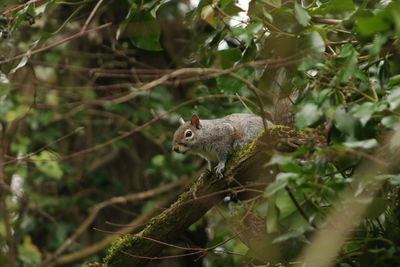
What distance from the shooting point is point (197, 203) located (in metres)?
2.91

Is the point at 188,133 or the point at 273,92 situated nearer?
the point at 273,92

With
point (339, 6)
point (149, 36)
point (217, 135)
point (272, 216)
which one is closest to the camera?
point (272, 216)

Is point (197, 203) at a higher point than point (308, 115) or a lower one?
lower

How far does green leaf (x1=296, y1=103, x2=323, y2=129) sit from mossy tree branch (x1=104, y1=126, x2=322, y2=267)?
71 cm

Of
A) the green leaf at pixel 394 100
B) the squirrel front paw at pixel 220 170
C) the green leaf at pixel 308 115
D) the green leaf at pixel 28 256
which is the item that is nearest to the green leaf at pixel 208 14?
the squirrel front paw at pixel 220 170

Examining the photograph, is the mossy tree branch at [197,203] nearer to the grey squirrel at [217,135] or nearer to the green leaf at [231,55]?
the green leaf at [231,55]

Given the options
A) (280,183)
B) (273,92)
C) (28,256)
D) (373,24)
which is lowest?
(28,256)

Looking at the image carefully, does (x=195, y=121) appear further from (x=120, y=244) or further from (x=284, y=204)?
(x=284, y=204)

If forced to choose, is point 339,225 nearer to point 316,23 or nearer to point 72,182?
point 316,23

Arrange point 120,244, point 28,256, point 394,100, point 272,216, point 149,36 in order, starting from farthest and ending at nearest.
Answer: point 28,256, point 149,36, point 120,244, point 272,216, point 394,100

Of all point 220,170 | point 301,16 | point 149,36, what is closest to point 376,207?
point 301,16

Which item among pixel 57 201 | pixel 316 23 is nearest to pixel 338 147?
pixel 316 23

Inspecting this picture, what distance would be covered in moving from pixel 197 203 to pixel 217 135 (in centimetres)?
90

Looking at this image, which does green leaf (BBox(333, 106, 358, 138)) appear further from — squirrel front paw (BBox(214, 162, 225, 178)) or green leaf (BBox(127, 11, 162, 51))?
green leaf (BBox(127, 11, 162, 51))
